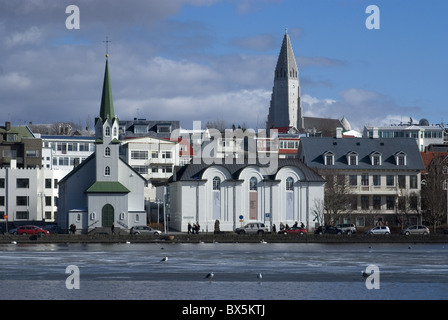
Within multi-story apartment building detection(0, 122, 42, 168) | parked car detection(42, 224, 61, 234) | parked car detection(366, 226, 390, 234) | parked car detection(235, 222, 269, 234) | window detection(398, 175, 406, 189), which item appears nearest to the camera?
parked car detection(366, 226, 390, 234)

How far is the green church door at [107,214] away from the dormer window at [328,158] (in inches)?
1190

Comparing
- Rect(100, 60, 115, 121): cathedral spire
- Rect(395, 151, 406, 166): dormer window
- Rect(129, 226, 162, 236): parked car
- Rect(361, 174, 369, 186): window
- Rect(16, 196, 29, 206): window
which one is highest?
Rect(100, 60, 115, 121): cathedral spire

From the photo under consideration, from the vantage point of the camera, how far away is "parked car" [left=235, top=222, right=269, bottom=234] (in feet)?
360

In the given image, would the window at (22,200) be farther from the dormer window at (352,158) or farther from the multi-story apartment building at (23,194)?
the dormer window at (352,158)

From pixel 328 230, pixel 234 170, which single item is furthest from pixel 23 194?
pixel 328 230

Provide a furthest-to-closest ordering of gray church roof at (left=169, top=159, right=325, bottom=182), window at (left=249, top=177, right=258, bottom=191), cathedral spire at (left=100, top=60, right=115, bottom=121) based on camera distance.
Answer: 1. cathedral spire at (left=100, top=60, right=115, bottom=121)
2. window at (left=249, top=177, right=258, bottom=191)
3. gray church roof at (left=169, top=159, right=325, bottom=182)

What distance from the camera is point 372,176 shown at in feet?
420

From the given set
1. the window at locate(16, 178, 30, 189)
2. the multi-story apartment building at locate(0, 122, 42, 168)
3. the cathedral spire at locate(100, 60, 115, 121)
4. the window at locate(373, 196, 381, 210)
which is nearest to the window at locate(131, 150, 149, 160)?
the multi-story apartment building at locate(0, 122, 42, 168)

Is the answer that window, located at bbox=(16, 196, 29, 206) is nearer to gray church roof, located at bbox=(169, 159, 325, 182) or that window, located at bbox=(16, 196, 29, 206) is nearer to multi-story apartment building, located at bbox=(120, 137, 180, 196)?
gray church roof, located at bbox=(169, 159, 325, 182)

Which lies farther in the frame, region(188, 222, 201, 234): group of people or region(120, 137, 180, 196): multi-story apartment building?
region(120, 137, 180, 196): multi-story apartment building

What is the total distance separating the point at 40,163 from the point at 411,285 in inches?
3771

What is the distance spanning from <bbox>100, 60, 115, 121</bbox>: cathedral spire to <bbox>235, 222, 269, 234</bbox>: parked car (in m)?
21.4

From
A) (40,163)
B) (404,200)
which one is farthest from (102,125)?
(404,200)

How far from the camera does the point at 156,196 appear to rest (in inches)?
5408
